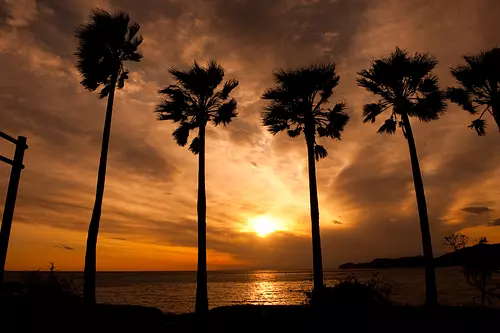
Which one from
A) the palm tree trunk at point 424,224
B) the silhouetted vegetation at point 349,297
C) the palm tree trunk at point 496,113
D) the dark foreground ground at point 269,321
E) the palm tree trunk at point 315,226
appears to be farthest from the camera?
the palm tree trunk at point 496,113

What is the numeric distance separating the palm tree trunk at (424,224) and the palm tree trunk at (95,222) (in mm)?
16393

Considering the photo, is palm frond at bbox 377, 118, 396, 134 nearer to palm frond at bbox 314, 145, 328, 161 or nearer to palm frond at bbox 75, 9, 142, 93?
palm frond at bbox 314, 145, 328, 161

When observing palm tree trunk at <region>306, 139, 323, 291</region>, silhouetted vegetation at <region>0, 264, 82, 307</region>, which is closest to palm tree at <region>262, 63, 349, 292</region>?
palm tree trunk at <region>306, 139, 323, 291</region>

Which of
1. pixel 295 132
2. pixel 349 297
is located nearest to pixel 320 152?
pixel 295 132

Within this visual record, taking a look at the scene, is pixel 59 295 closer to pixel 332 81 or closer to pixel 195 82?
pixel 195 82

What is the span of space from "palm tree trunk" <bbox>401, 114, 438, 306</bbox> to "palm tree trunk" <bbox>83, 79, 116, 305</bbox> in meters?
16.4

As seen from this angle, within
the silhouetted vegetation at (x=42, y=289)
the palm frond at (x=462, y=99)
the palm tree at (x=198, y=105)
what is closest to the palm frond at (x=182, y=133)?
the palm tree at (x=198, y=105)

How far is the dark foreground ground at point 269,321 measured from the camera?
12.3 m

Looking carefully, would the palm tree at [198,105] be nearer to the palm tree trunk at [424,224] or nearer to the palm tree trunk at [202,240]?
the palm tree trunk at [202,240]

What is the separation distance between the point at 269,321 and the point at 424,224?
10626 millimetres

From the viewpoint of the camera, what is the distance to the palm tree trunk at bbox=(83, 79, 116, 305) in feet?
56.0

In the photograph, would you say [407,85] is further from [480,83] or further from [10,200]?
[10,200]

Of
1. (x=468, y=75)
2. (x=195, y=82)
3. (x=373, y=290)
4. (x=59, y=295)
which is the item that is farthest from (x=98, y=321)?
(x=468, y=75)

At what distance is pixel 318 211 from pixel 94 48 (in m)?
16.0
